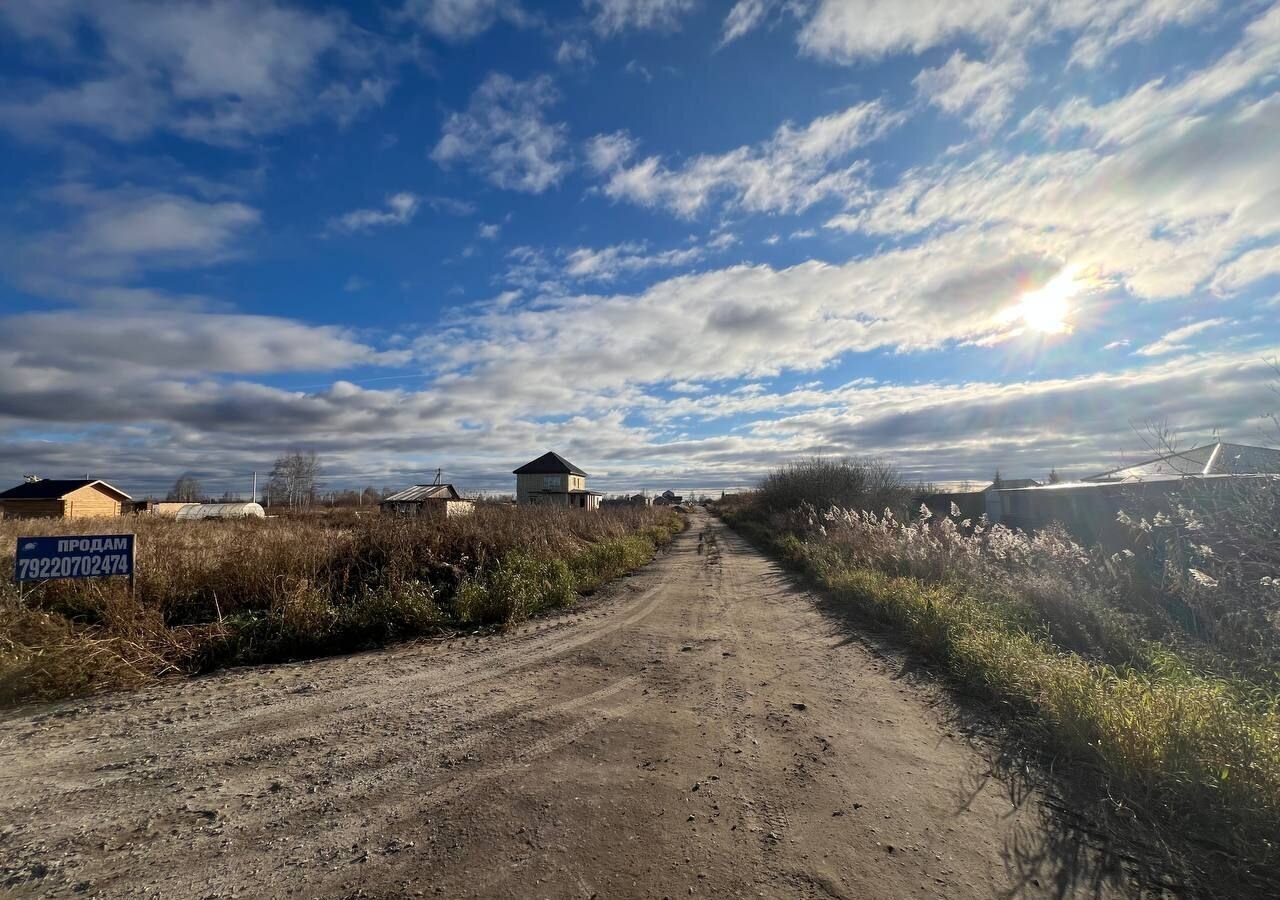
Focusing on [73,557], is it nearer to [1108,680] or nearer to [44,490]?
[1108,680]

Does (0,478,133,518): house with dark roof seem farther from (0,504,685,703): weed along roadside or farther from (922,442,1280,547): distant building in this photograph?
(922,442,1280,547): distant building

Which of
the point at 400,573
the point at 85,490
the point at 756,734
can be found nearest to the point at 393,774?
the point at 756,734

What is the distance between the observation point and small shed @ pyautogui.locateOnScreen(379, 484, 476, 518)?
13.6 meters

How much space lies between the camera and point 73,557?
6344 millimetres

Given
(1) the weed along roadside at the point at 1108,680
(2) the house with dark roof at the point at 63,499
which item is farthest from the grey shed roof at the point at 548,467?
(1) the weed along roadside at the point at 1108,680

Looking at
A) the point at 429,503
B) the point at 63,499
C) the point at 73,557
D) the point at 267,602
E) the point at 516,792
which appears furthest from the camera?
the point at 63,499

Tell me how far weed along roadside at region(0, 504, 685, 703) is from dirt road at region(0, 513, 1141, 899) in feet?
2.17

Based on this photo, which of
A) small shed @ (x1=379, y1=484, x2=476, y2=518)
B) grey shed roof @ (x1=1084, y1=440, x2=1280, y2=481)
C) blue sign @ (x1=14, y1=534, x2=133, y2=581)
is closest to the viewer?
grey shed roof @ (x1=1084, y1=440, x2=1280, y2=481)

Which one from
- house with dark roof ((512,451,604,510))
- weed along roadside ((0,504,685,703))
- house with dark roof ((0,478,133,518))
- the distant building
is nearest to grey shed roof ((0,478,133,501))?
house with dark roof ((0,478,133,518))

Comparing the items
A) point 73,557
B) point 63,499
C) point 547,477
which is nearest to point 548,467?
point 547,477

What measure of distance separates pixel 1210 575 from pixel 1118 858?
12.7 ft

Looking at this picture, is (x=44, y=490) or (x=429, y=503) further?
(x=44, y=490)

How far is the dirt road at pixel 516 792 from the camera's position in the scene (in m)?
2.69

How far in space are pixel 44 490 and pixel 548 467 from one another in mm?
42768
